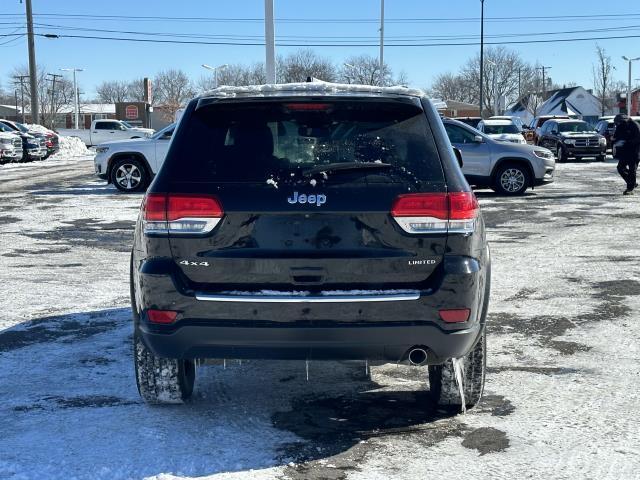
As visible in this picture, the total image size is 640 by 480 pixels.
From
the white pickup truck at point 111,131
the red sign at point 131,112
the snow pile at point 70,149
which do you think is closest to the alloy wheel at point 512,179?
the snow pile at point 70,149

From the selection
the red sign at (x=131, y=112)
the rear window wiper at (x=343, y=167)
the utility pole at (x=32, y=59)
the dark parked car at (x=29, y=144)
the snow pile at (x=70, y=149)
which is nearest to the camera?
the rear window wiper at (x=343, y=167)

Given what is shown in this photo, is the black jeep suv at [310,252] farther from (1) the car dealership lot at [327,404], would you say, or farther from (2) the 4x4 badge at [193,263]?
(1) the car dealership lot at [327,404]

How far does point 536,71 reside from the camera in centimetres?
10825

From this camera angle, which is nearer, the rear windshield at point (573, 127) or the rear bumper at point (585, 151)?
the rear bumper at point (585, 151)

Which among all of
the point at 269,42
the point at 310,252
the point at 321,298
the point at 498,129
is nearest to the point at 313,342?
the point at 321,298

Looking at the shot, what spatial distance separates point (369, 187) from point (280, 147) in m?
0.49

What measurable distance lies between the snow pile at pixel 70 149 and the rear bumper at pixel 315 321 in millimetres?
37296

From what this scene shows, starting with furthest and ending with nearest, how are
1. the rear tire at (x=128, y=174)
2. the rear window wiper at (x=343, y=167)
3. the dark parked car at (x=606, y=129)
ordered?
the dark parked car at (x=606, y=129) < the rear tire at (x=128, y=174) < the rear window wiper at (x=343, y=167)

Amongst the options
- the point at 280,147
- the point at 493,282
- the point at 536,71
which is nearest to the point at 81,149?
the point at 493,282

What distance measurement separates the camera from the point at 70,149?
42156mm

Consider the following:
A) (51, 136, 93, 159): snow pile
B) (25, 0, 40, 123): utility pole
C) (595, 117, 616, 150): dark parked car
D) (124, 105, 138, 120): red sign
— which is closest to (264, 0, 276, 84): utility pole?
(595, 117, 616, 150): dark parked car

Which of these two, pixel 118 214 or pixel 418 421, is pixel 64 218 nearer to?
pixel 118 214

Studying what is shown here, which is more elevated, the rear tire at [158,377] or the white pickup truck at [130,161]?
the white pickup truck at [130,161]

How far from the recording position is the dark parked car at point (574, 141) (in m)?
30.1
